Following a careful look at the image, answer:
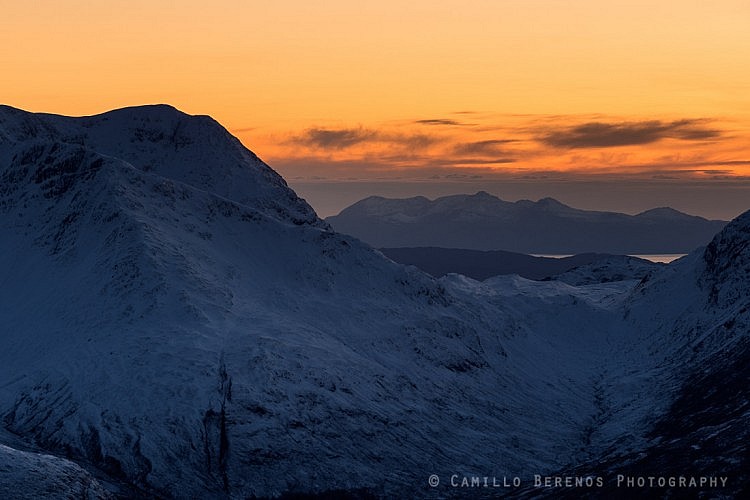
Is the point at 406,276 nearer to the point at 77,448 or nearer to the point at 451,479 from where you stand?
the point at 451,479

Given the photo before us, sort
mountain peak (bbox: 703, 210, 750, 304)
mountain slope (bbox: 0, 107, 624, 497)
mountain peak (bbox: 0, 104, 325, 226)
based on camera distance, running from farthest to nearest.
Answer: mountain peak (bbox: 0, 104, 325, 226), mountain peak (bbox: 703, 210, 750, 304), mountain slope (bbox: 0, 107, 624, 497)

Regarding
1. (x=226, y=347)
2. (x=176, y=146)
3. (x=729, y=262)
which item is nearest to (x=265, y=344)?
(x=226, y=347)

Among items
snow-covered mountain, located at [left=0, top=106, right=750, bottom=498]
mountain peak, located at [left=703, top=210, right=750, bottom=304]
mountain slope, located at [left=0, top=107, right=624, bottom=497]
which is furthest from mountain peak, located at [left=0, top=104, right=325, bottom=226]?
mountain peak, located at [left=703, top=210, right=750, bottom=304]

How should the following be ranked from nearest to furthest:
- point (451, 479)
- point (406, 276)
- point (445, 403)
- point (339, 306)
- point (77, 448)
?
Result: point (77, 448) < point (451, 479) < point (445, 403) < point (339, 306) < point (406, 276)

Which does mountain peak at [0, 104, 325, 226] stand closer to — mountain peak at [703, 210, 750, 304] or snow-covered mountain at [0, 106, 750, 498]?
snow-covered mountain at [0, 106, 750, 498]

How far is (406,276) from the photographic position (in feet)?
447

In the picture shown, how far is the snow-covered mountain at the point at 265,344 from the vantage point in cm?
8588

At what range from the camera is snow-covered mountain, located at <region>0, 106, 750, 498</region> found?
85.9 m

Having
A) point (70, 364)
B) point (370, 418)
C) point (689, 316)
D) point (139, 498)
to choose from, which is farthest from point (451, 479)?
point (689, 316)

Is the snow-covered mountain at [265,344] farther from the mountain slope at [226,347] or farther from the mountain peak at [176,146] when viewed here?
the mountain peak at [176,146]

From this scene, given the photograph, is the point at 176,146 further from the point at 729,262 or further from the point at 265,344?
the point at 729,262

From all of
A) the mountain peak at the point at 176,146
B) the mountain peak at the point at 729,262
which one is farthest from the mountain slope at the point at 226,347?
the mountain peak at the point at 729,262

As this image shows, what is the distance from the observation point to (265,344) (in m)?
101

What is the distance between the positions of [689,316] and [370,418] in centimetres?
6900
